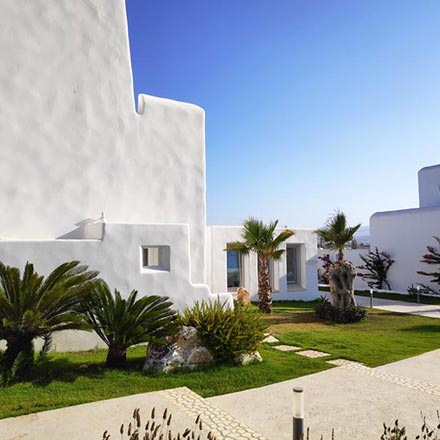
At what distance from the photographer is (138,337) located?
7.51 meters

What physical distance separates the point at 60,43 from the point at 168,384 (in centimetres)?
856

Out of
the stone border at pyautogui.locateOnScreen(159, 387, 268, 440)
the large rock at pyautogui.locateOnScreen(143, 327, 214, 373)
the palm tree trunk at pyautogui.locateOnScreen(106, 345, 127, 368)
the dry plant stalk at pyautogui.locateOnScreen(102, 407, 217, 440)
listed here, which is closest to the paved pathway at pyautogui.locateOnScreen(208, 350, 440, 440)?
the stone border at pyautogui.locateOnScreen(159, 387, 268, 440)

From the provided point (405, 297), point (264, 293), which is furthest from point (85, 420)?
point (405, 297)

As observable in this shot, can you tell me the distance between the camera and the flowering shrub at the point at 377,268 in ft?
75.8

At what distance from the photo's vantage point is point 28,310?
6.72 m

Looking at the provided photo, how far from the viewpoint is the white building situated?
9469 millimetres

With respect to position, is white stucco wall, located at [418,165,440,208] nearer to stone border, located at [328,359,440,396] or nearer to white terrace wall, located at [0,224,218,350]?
stone border, located at [328,359,440,396]

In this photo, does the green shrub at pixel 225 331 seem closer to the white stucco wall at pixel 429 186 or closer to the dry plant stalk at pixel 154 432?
the dry plant stalk at pixel 154 432

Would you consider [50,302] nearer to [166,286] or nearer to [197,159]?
[166,286]

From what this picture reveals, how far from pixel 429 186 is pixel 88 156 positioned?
2126cm

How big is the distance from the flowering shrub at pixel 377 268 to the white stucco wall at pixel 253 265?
5989mm

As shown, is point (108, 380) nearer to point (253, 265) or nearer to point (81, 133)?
point (81, 133)

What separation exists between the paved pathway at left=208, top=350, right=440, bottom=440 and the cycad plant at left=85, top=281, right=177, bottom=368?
205cm

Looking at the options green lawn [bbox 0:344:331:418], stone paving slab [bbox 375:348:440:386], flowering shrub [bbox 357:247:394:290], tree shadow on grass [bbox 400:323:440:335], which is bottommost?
stone paving slab [bbox 375:348:440:386]
